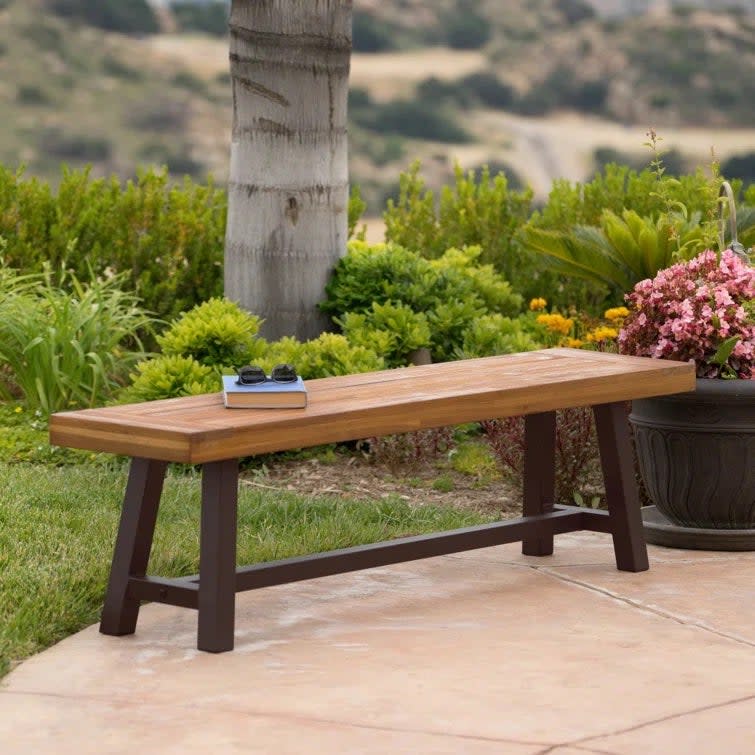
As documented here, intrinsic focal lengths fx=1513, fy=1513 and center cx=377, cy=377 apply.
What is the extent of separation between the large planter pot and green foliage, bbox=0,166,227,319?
434cm

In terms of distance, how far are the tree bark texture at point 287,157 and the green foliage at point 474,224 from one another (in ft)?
6.58

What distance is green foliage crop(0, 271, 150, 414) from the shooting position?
8.45m

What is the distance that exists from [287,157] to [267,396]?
3.77 metres

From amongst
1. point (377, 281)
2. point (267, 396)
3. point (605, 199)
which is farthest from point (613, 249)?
point (267, 396)

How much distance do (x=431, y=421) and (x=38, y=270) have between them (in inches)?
211

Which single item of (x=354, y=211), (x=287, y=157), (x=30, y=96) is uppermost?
(x=30, y=96)

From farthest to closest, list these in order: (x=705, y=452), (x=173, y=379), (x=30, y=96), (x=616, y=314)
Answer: (x=30, y=96) → (x=616, y=314) → (x=173, y=379) → (x=705, y=452)

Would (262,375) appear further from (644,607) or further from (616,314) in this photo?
(616,314)

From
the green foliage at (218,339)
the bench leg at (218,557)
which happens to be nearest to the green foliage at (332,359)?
the green foliage at (218,339)

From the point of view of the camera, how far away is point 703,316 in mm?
6121

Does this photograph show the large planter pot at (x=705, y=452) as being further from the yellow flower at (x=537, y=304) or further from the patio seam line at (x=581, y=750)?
the yellow flower at (x=537, y=304)

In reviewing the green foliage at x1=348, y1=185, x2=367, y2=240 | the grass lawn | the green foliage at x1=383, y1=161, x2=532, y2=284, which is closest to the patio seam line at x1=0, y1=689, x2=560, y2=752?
the grass lawn

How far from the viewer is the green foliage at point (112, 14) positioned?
45.3m

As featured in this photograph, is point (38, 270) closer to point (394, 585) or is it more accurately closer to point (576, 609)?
point (394, 585)
